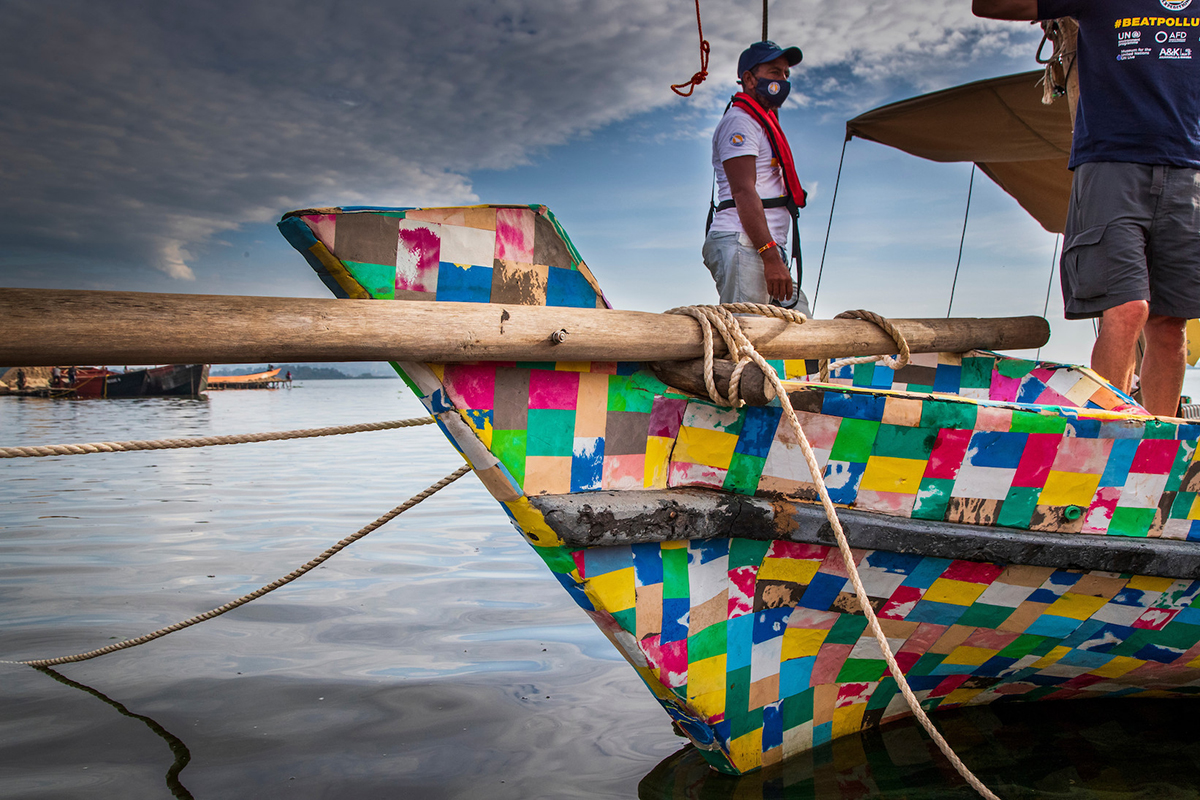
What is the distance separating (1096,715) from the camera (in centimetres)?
205

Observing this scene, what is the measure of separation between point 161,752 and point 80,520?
3.53 meters

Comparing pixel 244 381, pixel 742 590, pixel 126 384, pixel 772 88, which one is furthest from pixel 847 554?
pixel 244 381

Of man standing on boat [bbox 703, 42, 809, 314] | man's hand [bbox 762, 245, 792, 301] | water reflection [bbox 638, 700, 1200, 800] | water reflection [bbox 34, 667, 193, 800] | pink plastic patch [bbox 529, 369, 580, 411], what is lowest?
water reflection [bbox 34, 667, 193, 800]

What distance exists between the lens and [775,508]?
142 cm

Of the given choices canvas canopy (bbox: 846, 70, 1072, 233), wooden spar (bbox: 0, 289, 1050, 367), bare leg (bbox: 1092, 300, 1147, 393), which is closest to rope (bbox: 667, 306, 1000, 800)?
wooden spar (bbox: 0, 289, 1050, 367)

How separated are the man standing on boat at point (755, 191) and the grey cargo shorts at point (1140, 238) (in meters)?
1.03

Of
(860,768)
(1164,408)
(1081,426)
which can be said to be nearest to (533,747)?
(860,768)

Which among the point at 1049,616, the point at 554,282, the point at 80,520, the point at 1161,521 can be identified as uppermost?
the point at 554,282

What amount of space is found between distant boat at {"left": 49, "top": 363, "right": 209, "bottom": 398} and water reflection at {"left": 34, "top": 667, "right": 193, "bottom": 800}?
90.2 feet

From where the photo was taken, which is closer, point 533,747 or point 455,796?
point 455,796

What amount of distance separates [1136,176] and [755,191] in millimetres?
1231

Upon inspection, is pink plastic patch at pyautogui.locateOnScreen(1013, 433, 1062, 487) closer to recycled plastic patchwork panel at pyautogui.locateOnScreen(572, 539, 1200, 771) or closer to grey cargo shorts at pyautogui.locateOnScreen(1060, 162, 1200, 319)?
recycled plastic patchwork panel at pyautogui.locateOnScreen(572, 539, 1200, 771)

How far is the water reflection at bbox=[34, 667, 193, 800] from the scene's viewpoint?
1.58 m

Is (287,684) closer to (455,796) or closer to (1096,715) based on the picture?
(455,796)
